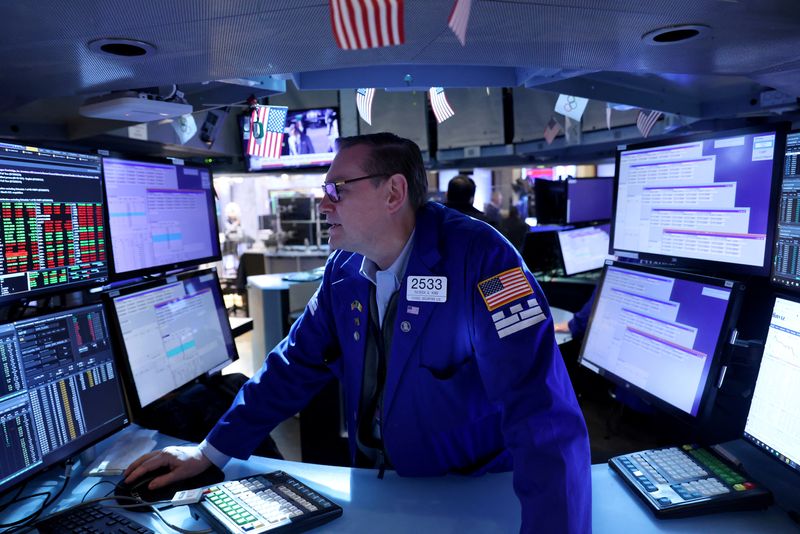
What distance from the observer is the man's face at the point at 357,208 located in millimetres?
1520

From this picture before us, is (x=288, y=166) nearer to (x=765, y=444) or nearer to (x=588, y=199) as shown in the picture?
(x=588, y=199)

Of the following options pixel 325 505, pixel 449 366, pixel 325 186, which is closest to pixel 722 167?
pixel 449 366

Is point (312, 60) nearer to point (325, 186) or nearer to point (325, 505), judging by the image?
point (325, 186)

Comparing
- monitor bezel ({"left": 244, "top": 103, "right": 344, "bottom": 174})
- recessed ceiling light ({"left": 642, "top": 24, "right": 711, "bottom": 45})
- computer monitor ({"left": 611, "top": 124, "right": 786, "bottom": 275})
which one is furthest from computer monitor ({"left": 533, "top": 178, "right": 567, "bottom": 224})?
monitor bezel ({"left": 244, "top": 103, "right": 344, "bottom": 174})

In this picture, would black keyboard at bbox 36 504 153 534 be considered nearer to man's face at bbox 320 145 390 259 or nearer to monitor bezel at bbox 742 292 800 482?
man's face at bbox 320 145 390 259

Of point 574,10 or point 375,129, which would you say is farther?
point 375,129

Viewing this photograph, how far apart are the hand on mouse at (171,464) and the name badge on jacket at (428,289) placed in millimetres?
710

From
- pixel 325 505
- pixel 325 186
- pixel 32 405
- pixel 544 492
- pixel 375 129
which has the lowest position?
pixel 325 505

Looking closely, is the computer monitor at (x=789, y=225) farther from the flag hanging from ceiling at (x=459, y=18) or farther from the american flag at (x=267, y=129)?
the american flag at (x=267, y=129)

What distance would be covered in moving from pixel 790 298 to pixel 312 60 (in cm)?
143

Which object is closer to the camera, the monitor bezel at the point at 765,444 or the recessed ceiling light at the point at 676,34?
the monitor bezel at the point at 765,444

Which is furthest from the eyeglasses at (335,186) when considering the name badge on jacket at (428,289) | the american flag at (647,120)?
the american flag at (647,120)

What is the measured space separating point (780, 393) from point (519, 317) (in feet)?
1.88

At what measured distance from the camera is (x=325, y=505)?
3.97 ft
